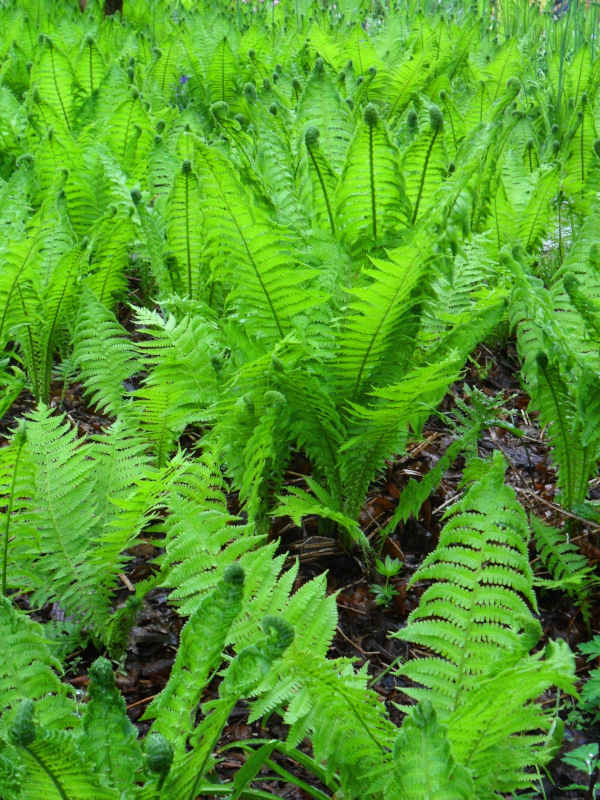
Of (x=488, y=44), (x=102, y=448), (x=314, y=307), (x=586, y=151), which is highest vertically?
(x=488, y=44)

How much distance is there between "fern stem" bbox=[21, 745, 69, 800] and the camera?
1.09 metres

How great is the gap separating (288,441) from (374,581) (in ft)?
1.37

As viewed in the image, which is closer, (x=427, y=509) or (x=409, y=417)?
(x=409, y=417)

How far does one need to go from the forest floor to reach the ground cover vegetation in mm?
19

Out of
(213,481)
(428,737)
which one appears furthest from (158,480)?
(428,737)

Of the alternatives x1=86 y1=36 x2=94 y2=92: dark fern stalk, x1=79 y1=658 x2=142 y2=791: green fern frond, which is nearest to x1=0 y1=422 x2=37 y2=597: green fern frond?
x1=79 y1=658 x2=142 y2=791: green fern frond

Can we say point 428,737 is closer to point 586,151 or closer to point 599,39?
point 586,151

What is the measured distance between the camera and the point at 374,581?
6.79ft

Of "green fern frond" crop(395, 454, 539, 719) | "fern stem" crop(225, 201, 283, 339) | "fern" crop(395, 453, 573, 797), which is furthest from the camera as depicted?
"fern stem" crop(225, 201, 283, 339)

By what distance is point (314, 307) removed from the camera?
6.81 ft

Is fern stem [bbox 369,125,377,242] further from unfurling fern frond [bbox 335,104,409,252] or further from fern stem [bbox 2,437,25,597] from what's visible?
fern stem [bbox 2,437,25,597]

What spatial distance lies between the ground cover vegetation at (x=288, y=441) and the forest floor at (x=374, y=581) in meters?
0.02

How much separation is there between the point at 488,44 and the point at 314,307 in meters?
3.69

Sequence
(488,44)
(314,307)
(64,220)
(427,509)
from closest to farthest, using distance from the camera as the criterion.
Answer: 1. (314,307)
2. (427,509)
3. (64,220)
4. (488,44)
